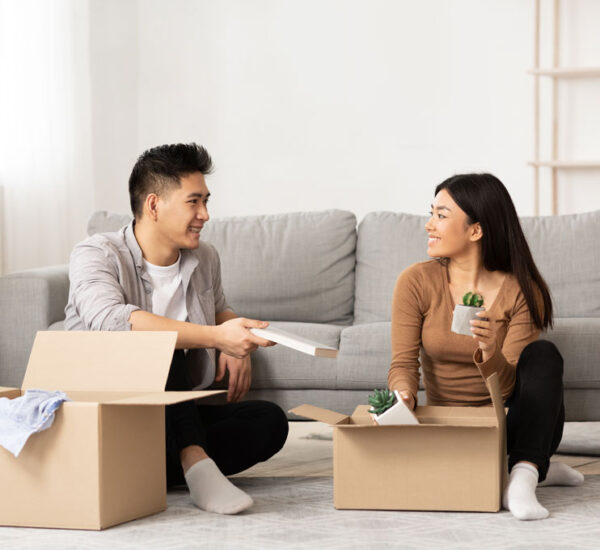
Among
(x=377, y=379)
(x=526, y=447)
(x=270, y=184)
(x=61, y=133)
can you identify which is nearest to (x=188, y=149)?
(x=377, y=379)

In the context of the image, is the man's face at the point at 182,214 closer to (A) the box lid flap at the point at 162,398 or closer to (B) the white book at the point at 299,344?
(B) the white book at the point at 299,344

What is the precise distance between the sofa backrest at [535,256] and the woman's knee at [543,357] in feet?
3.04

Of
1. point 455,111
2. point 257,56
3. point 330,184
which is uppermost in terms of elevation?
point 257,56

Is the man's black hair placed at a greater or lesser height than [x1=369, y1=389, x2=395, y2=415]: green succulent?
greater

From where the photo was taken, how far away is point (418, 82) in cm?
436

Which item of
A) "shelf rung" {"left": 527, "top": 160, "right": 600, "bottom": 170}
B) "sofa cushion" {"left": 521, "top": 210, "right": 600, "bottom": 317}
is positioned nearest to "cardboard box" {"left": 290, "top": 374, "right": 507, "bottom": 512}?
"sofa cushion" {"left": 521, "top": 210, "right": 600, "bottom": 317}

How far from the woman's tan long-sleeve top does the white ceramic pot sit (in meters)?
0.20

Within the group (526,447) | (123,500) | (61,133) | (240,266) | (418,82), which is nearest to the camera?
(123,500)

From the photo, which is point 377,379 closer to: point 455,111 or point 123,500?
point 123,500

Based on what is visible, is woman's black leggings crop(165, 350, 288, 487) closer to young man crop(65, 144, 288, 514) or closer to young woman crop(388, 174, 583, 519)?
young man crop(65, 144, 288, 514)

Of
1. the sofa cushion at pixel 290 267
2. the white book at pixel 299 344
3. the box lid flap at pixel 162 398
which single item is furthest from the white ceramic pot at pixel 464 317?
the sofa cushion at pixel 290 267

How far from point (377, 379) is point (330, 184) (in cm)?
208

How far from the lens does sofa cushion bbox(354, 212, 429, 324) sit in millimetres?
3037

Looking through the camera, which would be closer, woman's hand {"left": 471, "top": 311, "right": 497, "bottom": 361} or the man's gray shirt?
woman's hand {"left": 471, "top": 311, "right": 497, "bottom": 361}
